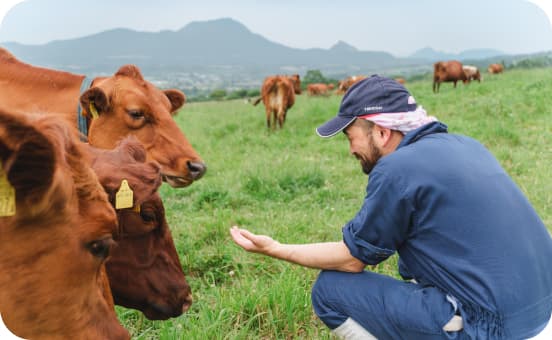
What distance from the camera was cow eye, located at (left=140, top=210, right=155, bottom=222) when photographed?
2527mm

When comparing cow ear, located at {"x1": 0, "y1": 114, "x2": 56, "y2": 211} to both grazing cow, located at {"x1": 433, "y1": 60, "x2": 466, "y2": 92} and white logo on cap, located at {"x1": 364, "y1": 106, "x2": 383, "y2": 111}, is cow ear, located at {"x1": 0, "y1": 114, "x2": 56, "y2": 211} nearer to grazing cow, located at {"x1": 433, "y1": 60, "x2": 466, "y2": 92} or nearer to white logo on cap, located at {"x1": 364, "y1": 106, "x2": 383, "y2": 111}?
white logo on cap, located at {"x1": 364, "y1": 106, "x2": 383, "y2": 111}

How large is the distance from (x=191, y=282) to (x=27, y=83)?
198 cm

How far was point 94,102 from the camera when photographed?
408 cm

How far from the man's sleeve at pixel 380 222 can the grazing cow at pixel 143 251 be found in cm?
90

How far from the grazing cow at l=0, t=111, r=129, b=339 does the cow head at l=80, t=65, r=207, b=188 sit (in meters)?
2.29

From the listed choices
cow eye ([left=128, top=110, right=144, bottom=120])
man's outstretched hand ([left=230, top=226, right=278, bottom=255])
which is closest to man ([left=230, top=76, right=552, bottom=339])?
man's outstretched hand ([left=230, top=226, right=278, bottom=255])

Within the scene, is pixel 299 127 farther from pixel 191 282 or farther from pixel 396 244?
pixel 396 244

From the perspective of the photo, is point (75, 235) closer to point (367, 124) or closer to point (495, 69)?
point (367, 124)

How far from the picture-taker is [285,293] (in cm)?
316

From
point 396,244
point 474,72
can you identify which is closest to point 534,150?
point 396,244

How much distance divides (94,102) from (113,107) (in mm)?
153

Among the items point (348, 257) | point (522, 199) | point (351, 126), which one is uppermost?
point (351, 126)

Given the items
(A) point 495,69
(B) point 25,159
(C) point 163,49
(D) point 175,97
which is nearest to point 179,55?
(C) point 163,49

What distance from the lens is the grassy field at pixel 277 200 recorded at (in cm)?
310
